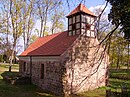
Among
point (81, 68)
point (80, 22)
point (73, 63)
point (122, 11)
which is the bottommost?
point (81, 68)

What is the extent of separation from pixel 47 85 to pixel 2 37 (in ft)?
65.0

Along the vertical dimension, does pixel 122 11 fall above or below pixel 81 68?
above

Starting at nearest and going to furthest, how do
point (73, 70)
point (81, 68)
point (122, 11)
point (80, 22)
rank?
point (122, 11) < point (73, 70) < point (81, 68) < point (80, 22)

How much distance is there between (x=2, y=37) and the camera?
112 ft

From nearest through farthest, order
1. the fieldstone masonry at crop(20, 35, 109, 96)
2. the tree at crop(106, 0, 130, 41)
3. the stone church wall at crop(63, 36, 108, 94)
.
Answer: the tree at crop(106, 0, 130, 41) → the fieldstone masonry at crop(20, 35, 109, 96) → the stone church wall at crop(63, 36, 108, 94)

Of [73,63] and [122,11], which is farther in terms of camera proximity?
[73,63]

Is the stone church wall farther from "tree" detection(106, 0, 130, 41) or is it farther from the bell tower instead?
"tree" detection(106, 0, 130, 41)

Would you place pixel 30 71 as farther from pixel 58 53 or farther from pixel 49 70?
pixel 58 53

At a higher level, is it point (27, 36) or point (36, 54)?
point (27, 36)

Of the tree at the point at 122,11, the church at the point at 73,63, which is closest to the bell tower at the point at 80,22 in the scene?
the church at the point at 73,63

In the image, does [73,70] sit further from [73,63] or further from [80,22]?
[80,22]

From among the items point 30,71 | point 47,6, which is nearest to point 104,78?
point 30,71

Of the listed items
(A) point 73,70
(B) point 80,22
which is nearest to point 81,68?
(A) point 73,70

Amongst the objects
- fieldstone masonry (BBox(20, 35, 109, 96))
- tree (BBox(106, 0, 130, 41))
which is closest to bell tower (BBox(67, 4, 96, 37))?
fieldstone masonry (BBox(20, 35, 109, 96))
